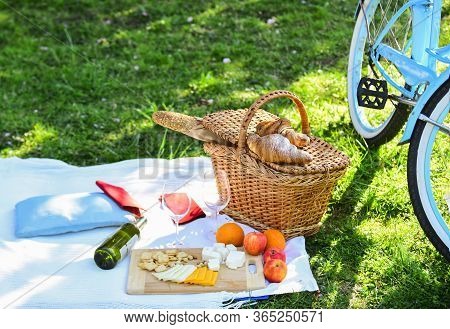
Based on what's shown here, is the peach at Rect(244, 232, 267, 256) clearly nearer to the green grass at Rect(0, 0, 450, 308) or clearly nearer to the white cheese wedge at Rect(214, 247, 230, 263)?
the white cheese wedge at Rect(214, 247, 230, 263)

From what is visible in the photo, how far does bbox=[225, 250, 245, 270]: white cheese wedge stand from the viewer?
10.5 ft

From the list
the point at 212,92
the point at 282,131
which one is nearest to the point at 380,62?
the point at 282,131

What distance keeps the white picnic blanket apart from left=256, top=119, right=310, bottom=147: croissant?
0.48 meters

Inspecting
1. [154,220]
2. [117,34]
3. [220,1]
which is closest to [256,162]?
[154,220]

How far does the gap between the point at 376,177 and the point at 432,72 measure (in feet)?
2.57

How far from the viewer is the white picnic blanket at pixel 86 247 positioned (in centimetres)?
304

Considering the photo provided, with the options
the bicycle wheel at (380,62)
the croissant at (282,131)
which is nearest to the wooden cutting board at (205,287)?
the croissant at (282,131)

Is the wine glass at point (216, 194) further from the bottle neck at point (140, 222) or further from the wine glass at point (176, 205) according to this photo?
the bottle neck at point (140, 222)

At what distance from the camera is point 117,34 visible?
6078mm

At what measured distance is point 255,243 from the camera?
3256 millimetres

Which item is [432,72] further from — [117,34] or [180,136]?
[117,34]

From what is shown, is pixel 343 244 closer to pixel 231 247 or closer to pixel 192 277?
pixel 231 247

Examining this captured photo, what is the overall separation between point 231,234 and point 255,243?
145 millimetres

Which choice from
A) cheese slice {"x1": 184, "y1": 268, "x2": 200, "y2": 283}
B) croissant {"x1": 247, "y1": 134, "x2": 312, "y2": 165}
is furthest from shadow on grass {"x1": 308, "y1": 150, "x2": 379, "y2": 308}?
cheese slice {"x1": 184, "y1": 268, "x2": 200, "y2": 283}
